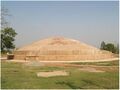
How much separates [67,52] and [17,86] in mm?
27812

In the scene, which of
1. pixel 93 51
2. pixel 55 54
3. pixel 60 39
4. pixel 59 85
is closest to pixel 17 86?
pixel 59 85

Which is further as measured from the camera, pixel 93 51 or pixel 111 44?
pixel 111 44

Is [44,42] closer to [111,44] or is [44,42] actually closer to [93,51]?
[93,51]

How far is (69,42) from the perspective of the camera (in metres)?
43.8

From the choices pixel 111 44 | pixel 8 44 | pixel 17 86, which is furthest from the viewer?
pixel 111 44

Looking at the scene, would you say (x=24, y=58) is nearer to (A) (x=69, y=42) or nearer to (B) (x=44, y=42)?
(B) (x=44, y=42)

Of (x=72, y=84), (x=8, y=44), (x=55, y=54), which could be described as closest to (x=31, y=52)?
(x=55, y=54)

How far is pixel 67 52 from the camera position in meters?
38.2

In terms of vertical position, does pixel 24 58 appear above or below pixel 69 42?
below

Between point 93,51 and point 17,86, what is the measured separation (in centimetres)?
3093

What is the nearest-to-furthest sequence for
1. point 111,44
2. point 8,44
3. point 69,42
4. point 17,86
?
1. point 17,86
2. point 69,42
3. point 8,44
4. point 111,44

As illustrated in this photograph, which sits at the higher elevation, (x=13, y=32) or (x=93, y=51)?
(x=13, y=32)

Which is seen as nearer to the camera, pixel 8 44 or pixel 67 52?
pixel 67 52

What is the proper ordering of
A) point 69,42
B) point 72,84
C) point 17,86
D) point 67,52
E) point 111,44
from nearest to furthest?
point 17,86 < point 72,84 < point 67,52 < point 69,42 < point 111,44
